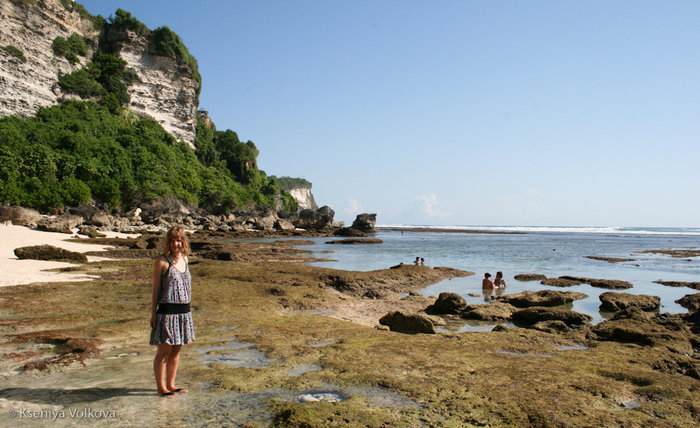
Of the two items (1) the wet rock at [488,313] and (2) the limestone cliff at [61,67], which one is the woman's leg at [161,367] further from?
(2) the limestone cliff at [61,67]

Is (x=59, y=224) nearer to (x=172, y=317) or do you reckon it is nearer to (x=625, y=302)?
(x=172, y=317)

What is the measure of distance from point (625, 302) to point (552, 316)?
15.0 ft

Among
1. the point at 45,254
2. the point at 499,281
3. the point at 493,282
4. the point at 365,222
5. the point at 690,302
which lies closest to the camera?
the point at 690,302

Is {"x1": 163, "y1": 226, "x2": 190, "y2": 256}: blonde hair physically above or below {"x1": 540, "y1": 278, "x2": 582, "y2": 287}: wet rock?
Answer: above

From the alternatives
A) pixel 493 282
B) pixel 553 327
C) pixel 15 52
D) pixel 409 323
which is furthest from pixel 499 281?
pixel 15 52

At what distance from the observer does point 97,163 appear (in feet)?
171

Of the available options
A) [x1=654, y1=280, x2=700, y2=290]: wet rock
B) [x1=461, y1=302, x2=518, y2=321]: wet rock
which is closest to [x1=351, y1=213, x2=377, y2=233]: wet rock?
[x1=654, y1=280, x2=700, y2=290]: wet rock

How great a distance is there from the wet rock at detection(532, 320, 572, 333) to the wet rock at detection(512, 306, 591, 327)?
2.41 ft

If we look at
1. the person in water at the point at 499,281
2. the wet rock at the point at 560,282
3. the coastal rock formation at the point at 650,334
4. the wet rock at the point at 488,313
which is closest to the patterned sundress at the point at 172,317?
the coastal rock formation at the point at 650,334

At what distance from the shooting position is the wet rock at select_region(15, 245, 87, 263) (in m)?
16.2

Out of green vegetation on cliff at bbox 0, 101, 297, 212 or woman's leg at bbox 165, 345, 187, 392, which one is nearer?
woman's leg at bbox 165, 345, 187, 392

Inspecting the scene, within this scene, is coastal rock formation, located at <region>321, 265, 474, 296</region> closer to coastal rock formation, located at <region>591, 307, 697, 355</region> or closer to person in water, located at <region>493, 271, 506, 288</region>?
person in water, located at <region>493, 271, 506, 288</region>

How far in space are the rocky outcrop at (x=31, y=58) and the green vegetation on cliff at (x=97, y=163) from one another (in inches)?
77.2

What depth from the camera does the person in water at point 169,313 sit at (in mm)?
4637
